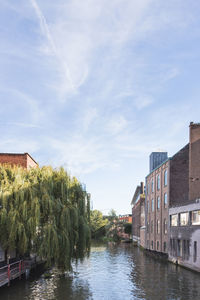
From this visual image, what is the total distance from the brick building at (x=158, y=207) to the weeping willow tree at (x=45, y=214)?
23609 millimetres

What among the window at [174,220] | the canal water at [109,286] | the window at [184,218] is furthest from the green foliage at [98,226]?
the canal water at [109,286]

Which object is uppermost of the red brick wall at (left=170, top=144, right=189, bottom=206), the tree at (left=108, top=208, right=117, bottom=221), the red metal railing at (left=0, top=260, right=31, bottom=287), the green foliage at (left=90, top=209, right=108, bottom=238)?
the red brick wall at (left=170, top=144, right=189, bottom=206)

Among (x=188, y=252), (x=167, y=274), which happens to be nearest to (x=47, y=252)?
(x=167, y=274)

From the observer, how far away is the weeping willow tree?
78.6 ft

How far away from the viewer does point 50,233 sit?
24312mm

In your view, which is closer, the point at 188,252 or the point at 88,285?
the point at 88,285

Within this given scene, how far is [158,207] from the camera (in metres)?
54.1

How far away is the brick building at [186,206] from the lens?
3547 cm

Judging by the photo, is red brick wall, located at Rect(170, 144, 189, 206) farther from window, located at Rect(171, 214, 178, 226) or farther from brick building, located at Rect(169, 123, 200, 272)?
window, located at Rect(171, 214, 178, 226)

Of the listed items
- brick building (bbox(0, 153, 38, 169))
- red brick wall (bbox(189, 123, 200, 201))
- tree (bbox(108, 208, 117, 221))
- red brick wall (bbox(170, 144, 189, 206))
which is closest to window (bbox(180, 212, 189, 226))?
red brick wall (bbox(189, 123, 200, 201))

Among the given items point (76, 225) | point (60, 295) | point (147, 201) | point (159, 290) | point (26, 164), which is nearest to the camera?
point (60, 295)

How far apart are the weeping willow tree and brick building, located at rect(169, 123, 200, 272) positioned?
42.9 ft

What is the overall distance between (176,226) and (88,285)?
797 inches

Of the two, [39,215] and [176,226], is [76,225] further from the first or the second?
[176,226]
